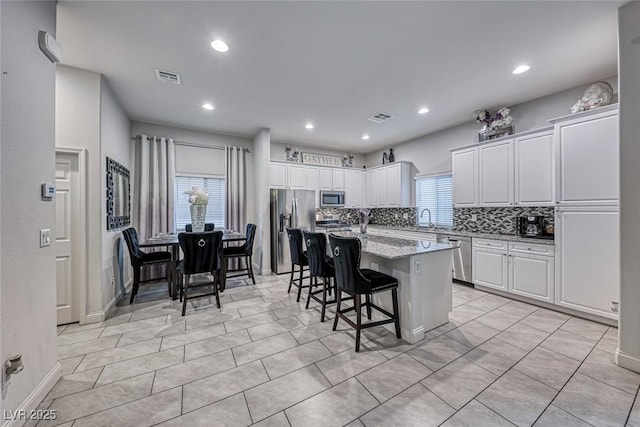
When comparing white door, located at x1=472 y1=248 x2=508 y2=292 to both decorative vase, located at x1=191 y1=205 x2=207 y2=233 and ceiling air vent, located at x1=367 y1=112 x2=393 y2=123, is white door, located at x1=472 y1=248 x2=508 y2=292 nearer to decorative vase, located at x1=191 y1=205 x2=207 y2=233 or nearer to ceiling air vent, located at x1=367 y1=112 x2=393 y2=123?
ceiling air vent, located at x1=367 y1=112 x2=393 y2=123

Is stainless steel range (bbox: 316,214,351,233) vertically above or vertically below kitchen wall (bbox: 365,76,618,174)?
below

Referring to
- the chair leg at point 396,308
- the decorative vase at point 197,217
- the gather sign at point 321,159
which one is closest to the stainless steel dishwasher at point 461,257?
the chair leg at point 396,308

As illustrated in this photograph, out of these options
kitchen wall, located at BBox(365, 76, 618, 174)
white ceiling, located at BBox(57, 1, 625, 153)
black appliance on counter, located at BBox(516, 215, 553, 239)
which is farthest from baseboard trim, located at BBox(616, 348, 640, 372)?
kitchen wall, located at BBox(365, 76, 618, 174)

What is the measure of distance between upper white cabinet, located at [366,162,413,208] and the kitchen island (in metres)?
3.16

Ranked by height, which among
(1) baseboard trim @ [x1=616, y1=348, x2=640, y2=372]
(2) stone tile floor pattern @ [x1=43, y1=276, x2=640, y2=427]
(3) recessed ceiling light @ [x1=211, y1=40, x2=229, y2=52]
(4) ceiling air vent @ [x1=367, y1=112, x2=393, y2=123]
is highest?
(4) ceiling air vent @ [x1=367, y1=112, x2=393, y2=123]

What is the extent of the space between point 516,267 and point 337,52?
11.9 ft

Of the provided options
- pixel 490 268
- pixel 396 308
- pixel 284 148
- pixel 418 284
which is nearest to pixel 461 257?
pixel 490 268

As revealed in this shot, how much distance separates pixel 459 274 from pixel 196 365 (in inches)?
158

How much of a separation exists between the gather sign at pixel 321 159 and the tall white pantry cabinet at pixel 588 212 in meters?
4.36

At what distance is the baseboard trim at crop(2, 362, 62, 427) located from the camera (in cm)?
148

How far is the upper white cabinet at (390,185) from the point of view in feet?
18.8

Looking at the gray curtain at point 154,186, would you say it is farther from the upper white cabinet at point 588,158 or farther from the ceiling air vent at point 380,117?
the upper white cabinet at point 588,158

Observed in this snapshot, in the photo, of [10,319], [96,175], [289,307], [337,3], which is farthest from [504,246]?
[96,175]


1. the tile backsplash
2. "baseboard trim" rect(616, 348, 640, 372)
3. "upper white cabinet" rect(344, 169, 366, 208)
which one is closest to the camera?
"baseboard trim" rect(616, 348, 640, 372)
